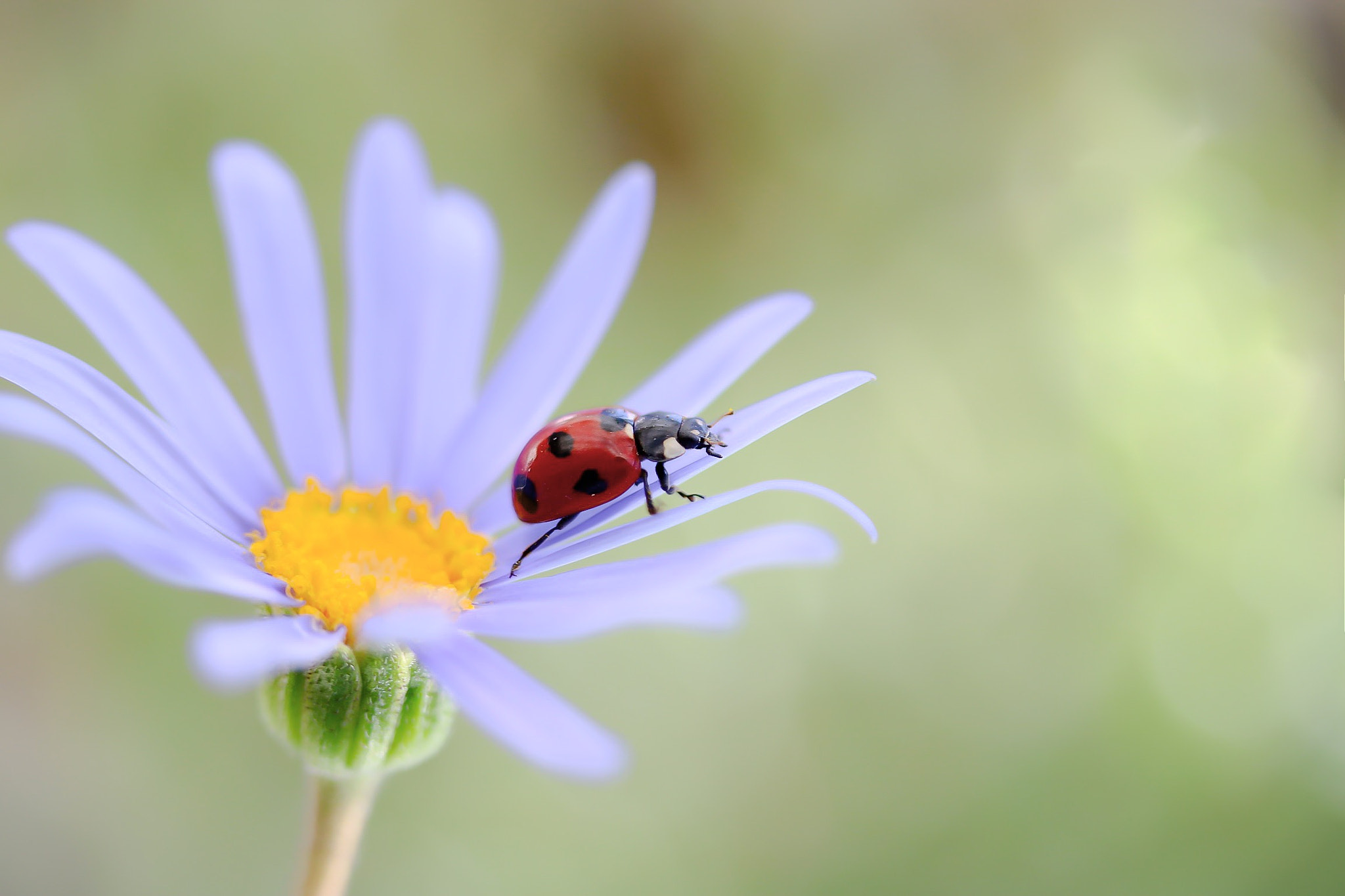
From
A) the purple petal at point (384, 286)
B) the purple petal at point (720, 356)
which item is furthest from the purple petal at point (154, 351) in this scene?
the purple petal at point (720, 356)

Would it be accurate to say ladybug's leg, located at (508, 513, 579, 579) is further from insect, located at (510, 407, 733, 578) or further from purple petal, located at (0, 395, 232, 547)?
purple petal, located at (0, 395, 232, 547)

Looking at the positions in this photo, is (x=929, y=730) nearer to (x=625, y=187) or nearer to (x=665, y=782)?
(x=665, y=782)

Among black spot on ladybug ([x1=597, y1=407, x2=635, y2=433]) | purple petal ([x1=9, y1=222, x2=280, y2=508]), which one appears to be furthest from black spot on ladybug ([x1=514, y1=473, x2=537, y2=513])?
purple petal ([x1=9, y1=222, x2=280, y2=508])

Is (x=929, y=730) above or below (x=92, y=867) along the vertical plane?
above

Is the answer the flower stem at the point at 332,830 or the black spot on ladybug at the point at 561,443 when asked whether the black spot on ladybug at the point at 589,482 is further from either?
the flower stem at the point at 332,830

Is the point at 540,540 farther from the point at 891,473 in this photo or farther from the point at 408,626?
the point at 891,473

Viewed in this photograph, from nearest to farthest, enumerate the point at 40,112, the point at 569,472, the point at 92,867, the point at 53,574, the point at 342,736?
1. the point at 342,736
2. the point at 569,472
3. the point at 92,867
4. the point at 53,574
5. the point at 40,112

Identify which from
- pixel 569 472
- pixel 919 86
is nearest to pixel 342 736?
pixel 569 472
